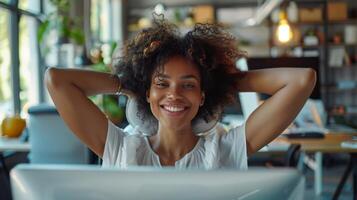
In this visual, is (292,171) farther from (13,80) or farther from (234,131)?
(13,80)

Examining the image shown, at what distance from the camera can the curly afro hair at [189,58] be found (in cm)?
114

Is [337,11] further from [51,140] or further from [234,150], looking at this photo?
[234,150]

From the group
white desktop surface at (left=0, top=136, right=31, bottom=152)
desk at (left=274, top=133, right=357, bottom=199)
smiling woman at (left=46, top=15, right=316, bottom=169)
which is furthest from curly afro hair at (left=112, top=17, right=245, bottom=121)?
white desktop surface at (left=0, top=136, right=31, bottom=152)

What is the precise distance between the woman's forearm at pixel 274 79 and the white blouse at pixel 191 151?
126 mm

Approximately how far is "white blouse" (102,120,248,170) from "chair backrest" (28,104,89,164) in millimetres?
1540

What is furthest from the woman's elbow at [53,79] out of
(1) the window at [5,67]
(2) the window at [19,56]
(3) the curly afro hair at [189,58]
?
(1) the window at [5,67]

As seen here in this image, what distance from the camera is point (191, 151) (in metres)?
1.19

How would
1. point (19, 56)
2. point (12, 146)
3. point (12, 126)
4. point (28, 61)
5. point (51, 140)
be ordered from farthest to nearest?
1. point (28, 61)
2. point (19, 56)
3. point (12, 126)
4. point (12, 146)
5. point (51, 140)

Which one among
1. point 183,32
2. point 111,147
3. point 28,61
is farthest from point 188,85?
point 28,61

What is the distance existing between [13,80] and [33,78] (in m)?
0.51

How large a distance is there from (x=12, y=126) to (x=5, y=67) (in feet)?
2.73

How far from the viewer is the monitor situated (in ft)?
1.98

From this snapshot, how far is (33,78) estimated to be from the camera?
464cm

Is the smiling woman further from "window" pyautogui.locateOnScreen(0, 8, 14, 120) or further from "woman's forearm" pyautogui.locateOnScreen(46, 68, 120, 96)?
"window" pyautogui.locateOnScreen(0, 8, 14, 120)
